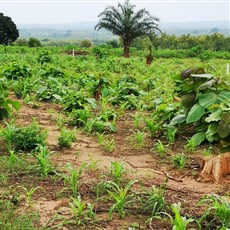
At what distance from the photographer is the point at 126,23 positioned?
33.5 meters

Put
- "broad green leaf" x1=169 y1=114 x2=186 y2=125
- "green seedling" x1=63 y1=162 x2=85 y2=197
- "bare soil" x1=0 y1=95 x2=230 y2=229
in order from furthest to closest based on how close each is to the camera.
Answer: "broad green leaf" x1=169 y1=114 x2=186 y2=125 → "green seedling" x1=63 y1=162 x2=85 y2=197 → "bare soil" x1=0 y1=95 x2=230 y2=229

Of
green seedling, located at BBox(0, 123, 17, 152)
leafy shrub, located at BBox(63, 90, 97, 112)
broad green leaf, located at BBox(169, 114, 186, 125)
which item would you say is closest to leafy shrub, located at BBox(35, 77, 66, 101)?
leafy shrub, located at BBox(63, 90, 97, 112)

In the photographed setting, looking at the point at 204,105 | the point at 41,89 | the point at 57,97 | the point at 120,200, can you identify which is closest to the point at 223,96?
the point at 204,105

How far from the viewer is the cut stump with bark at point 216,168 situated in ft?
14.1

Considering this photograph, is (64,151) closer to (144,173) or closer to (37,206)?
(144,173)

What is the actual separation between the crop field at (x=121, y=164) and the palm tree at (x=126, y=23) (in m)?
26.2

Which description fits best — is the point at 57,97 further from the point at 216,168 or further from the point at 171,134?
the point at 216,168

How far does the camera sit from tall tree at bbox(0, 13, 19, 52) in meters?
45.4

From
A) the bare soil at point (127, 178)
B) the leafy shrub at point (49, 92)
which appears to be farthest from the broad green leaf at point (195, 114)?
the leafy shrub at point (49, 92)

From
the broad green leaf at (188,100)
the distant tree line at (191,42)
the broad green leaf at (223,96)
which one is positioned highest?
the broad green leaf at (223,96)

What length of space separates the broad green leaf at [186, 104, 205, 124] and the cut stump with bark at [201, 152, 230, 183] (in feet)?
3.45

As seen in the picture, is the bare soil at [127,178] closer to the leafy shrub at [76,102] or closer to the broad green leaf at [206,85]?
the broad green leaf at [206,85]

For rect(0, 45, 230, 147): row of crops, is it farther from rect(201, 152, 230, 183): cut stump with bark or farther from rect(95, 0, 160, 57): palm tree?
rect(95, 0, 160, 57): palm tree

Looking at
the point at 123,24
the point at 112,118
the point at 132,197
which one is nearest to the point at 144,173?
the point at 132,197
